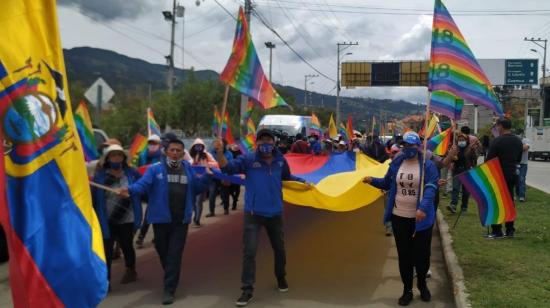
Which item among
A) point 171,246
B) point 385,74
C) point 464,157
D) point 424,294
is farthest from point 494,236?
point 385,74

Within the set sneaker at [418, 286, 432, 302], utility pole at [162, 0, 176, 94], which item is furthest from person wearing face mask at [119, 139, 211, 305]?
utility pole at [162, 0, 176, 94]

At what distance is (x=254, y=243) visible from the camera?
5.70 m

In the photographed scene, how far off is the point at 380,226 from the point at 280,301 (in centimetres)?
497

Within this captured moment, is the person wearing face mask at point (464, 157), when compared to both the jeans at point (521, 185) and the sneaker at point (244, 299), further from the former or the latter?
the sneaker at point (244, 299)

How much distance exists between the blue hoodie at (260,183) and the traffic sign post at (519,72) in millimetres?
52984

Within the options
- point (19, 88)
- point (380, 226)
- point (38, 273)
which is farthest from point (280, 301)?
point (380, 226)

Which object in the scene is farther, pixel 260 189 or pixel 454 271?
pixel 454 271

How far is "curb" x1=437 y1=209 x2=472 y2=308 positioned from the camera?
5220mm

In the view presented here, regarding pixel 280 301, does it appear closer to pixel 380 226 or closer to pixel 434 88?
pixel 434 88

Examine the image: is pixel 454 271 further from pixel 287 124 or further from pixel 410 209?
pixel 287 124

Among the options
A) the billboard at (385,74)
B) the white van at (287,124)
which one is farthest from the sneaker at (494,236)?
the billboard at (385,74)

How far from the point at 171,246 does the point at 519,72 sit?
54370 millimetres

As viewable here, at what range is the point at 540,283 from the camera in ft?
18.6

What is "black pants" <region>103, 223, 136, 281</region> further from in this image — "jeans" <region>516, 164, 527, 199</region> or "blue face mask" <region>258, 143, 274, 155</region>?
"jeans" <region>516, 164, 527, 199</region>
